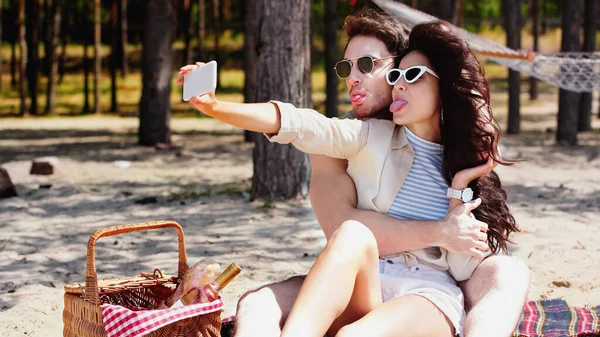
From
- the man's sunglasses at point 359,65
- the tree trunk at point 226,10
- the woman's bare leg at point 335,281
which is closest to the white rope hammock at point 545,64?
the man's sunglasses at point 359,65

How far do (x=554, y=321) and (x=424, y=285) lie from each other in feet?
2.84

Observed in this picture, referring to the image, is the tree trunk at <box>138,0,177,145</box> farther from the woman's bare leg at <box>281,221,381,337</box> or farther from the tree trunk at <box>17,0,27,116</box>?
the woman's bare leg at <box>281,221,381,337</box>

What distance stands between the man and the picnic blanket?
16.1 inches

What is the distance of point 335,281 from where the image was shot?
7.98 ft

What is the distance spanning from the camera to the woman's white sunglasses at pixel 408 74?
2.68m

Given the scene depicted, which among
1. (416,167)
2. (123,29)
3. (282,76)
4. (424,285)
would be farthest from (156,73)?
(424,285)

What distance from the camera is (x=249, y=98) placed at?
30.2ft

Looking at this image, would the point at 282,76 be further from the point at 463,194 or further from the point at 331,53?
the point at 331,53

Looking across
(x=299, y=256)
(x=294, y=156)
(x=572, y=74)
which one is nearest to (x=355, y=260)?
(x=299, y=256)

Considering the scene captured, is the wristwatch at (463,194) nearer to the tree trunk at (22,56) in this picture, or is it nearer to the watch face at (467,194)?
the watch face at (467,194)

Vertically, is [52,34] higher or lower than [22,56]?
higher

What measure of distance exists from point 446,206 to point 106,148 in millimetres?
7069

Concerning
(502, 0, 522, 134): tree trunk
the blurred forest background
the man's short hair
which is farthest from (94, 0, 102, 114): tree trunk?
the man's short hair

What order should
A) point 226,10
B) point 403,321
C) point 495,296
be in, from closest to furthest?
1. point 403,321
2. point 495,296
3. point 226,10
